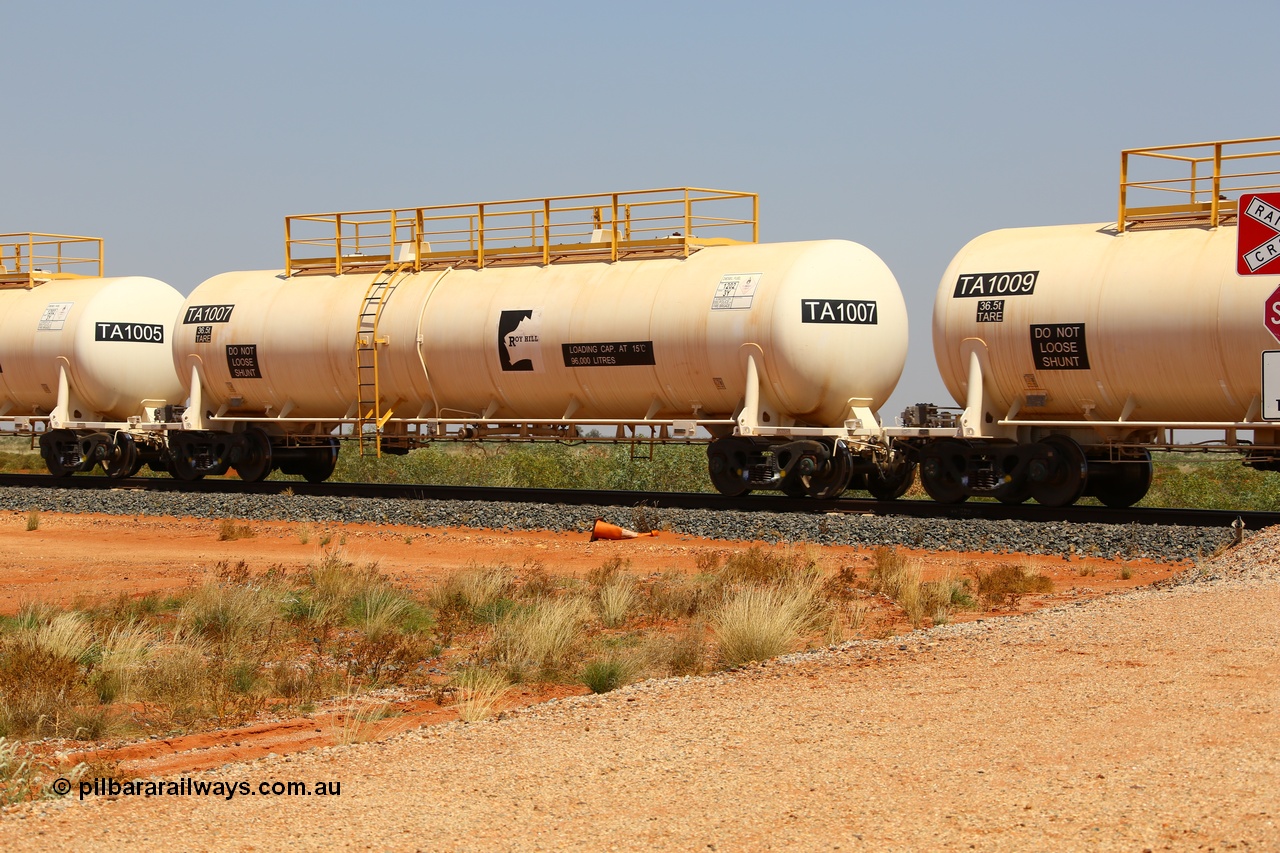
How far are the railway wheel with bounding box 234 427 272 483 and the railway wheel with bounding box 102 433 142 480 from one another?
304 centimetres

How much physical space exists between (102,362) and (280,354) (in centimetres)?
547

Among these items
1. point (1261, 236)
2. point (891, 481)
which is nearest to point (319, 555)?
point (891, 481)

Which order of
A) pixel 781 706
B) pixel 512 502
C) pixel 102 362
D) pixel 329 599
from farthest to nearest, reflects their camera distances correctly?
1. pixel 102 362
2. pixel 512 502
3. pixel 329 599
4. pixel 781 706

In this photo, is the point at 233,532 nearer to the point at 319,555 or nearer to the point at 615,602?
the point at 319,555

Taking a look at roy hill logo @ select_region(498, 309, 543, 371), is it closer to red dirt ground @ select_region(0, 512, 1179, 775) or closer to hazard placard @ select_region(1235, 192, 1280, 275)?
red dirt ground @ select_region(0, 512, 1179, 775)

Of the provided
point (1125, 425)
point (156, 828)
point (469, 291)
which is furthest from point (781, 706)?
point (469, 291)

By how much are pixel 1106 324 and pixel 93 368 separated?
20.7 metres

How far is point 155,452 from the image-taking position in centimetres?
3177

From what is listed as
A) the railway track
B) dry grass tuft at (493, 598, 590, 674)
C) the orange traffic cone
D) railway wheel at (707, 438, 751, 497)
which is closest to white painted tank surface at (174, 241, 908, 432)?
railway wheel at (707, 438, 751, 497)

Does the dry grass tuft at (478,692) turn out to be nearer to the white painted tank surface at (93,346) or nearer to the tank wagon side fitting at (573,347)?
the tank wagon side fitting at (573,347)

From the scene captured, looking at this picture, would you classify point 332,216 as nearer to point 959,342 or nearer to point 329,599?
point 959,342

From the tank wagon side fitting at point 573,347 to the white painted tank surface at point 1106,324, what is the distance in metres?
1.88

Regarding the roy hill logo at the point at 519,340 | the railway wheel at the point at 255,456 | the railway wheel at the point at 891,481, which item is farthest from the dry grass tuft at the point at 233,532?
the railway wheel at the point at 891,481

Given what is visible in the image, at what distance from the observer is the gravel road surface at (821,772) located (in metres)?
6.03
